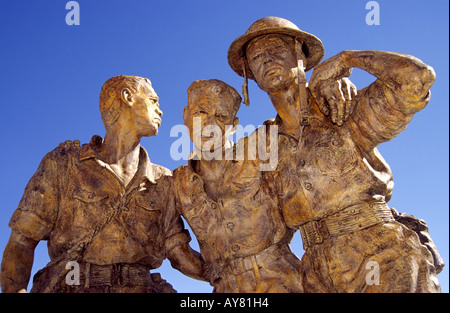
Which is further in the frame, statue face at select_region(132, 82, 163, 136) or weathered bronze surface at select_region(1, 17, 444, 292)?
statue face at select_region(132, 82, 163, 136)

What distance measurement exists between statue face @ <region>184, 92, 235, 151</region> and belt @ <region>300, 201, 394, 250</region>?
1.67 m

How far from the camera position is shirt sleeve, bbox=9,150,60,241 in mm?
7781

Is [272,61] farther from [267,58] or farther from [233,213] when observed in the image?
[233,213]

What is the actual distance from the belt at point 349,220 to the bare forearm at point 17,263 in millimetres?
Result: 3454

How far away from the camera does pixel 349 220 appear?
7.14 metres

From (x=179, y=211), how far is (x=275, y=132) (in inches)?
64.2

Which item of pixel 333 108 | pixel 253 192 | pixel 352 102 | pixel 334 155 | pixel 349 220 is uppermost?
pixel 352 102

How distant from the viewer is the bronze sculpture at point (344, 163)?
6.80 metres

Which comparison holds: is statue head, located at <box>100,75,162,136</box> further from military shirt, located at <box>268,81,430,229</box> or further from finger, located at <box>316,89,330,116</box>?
finger, located at <box>316,89,330,116</box>

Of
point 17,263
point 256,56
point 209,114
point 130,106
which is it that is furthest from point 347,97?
point 17,263

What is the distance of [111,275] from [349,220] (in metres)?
2.96

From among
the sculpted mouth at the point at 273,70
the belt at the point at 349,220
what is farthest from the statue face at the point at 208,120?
the belt at the point at 349,220

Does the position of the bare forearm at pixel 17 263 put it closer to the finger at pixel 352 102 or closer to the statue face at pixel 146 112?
the statue face at pixel 146 112

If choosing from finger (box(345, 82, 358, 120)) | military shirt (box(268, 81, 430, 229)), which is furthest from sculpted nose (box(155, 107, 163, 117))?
finger (box(345, 82, 358, 120))
